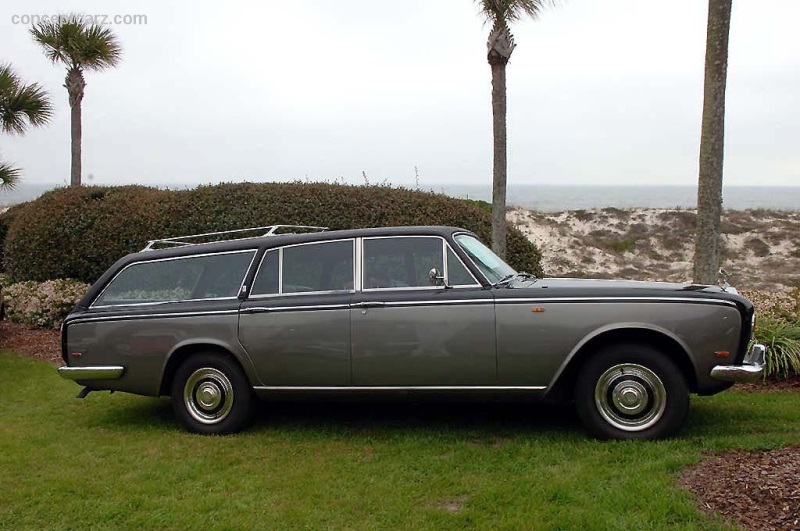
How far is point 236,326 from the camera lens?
6.02 m

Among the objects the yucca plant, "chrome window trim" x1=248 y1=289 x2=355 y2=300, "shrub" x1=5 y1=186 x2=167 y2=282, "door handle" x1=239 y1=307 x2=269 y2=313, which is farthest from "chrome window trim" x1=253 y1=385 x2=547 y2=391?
"shrub" x1=5 y1=186 x2=167 y2=282

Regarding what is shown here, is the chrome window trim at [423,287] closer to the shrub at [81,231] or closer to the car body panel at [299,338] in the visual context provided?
the car body panel at [299,338]

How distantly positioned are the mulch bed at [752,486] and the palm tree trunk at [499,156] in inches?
221

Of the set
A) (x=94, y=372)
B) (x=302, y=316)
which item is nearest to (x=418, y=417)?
(x=302, y=316)

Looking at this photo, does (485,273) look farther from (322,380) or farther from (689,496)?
(689,496)

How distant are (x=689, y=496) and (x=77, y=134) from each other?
16700 mm

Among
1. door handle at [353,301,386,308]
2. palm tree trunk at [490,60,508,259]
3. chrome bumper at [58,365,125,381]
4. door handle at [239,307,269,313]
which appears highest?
palm tree trunk at [490,60,508,259]

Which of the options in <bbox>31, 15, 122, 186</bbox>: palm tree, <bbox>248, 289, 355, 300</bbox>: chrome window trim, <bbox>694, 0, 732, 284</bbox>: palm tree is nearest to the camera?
<bbox>248, 289, 355, 300</bbox>: chrome window trim

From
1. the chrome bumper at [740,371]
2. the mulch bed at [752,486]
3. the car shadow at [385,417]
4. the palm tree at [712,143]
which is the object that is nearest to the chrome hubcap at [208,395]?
the car shadow at [385,417]

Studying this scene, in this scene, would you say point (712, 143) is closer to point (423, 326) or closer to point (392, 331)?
point (423, 326)

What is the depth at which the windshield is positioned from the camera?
19.3ft

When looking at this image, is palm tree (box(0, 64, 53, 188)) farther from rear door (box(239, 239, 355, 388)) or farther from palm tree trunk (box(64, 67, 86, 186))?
rear door (box(239, 239, 355, 388))

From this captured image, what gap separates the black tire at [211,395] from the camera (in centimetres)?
609

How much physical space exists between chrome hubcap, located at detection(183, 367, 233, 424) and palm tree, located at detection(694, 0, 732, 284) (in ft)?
17.7
